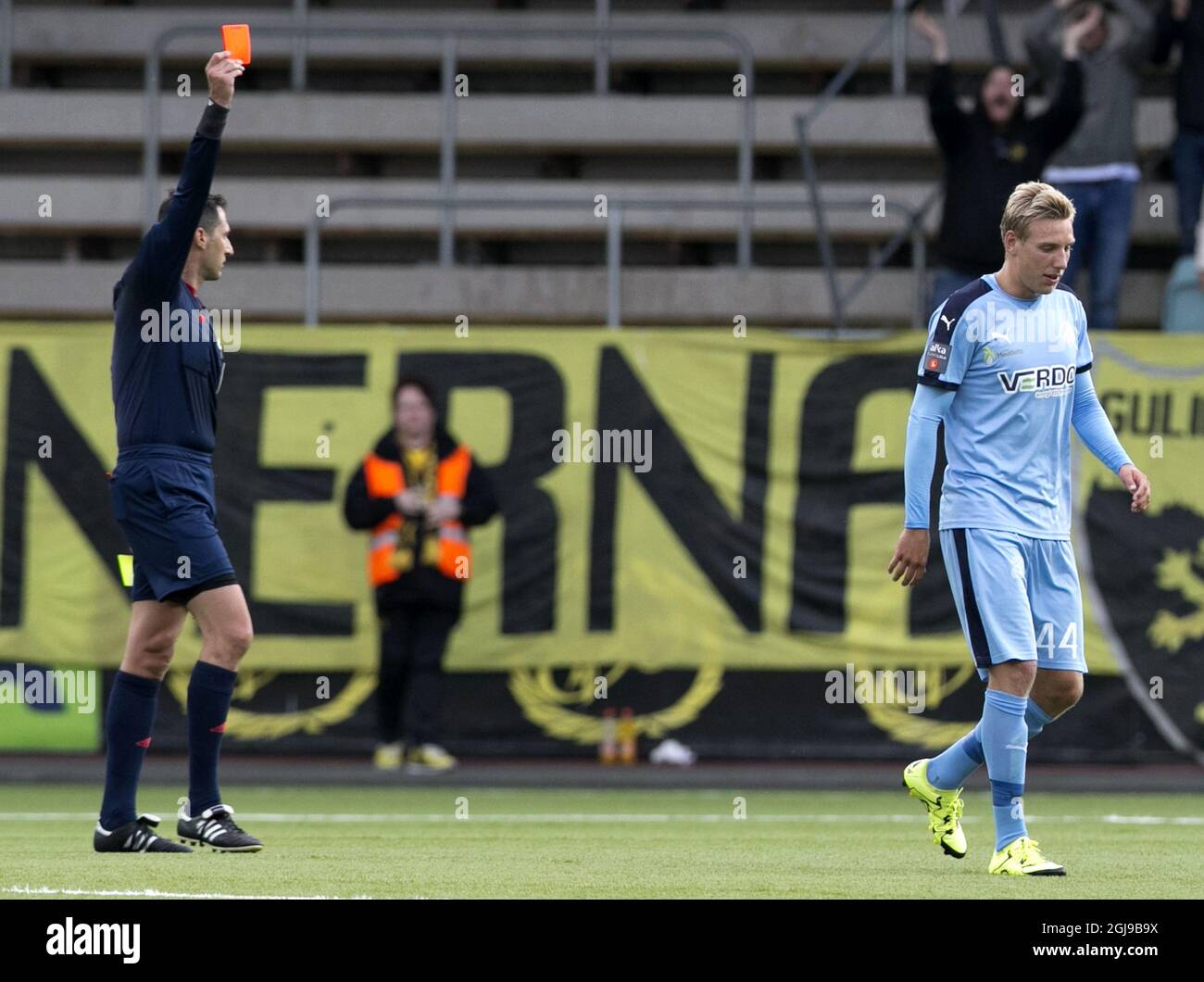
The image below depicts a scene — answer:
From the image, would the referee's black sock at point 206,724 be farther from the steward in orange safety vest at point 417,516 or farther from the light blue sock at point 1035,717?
the steward in orange safety vest at point 417,516

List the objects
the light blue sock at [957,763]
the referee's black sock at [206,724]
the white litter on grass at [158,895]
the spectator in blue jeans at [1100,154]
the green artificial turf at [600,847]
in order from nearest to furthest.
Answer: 1. the white litter on grass at [158,895]
2. the green artificial turf at [600,847]
3. the light blue sock at [957,763]
4. the referee's black sock at [206,724]
5. the spectator in blue jeans at [1100,154]

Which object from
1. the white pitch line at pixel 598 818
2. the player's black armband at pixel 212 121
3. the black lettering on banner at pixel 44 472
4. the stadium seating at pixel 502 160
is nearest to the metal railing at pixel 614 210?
the stadium seating at pixel 502 160

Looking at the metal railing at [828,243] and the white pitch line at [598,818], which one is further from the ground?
the metal railing at [828,243]

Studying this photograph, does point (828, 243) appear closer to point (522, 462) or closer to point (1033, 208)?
point (522, 462)

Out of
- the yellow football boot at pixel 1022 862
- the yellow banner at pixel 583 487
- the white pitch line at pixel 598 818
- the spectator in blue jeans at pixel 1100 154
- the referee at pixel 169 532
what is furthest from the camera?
the spectator in blue jeans at pixel 1100 154

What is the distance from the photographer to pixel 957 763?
7426 millimetres

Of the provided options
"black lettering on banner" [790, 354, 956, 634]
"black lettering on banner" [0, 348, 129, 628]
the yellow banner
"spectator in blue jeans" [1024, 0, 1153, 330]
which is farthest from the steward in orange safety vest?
"spectator in blue jeans" [1024, 0, 1153, 330]

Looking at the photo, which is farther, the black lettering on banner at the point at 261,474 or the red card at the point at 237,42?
the black lettering on banner at the point at 261,474

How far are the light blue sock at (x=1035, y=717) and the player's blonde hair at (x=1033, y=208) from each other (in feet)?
5.47

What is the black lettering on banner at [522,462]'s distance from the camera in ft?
43.5

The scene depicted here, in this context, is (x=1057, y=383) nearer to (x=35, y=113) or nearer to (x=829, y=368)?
(x=829, y=368)

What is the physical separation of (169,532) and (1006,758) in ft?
10.1

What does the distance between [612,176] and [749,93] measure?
2.18 metres
